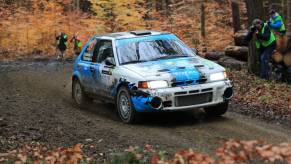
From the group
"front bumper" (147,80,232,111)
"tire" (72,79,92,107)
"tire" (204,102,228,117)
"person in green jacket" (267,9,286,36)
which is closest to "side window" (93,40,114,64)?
"tire" (72,79,92,107)

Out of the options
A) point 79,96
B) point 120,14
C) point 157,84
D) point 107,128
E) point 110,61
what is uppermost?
point 120,14

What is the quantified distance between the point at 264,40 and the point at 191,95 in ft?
18.7

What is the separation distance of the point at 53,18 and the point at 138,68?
2747 centimetres

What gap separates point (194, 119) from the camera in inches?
418

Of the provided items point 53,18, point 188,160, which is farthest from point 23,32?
point 188,160

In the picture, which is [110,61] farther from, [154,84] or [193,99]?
[193,99]

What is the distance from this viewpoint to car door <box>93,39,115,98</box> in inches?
431

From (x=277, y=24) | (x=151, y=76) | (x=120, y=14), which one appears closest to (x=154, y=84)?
(x=151, y=76)

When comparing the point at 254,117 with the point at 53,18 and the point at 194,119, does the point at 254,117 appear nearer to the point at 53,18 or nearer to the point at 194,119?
the point at 194,119

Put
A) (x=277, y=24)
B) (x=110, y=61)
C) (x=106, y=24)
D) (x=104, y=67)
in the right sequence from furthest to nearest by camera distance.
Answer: (x=106, y=24) < (x=277, y=24) < (x=104, y=67) < (x=110, y=61)

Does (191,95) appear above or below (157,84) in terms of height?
below

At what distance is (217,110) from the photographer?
10.8 metres

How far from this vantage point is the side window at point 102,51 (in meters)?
11.3

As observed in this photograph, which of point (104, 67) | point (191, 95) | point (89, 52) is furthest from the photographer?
point (89, 52)
